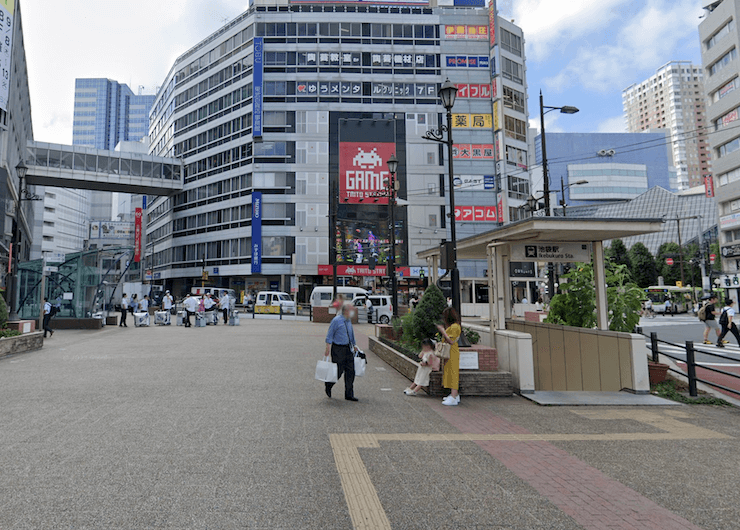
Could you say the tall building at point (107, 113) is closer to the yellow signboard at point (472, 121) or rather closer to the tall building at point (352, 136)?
the tall building at point (352, 136)

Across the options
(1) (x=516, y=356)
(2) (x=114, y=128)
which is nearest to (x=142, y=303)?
(1) (x=516, y=356)

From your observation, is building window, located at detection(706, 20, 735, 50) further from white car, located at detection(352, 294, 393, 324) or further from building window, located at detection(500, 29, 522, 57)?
white car, located at detection(352, 294, 393, 324)

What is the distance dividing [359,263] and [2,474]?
4446cm

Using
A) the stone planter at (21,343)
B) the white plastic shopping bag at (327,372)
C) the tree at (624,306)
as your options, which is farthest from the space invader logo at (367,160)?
the white plastic shopping bag at (327,372)

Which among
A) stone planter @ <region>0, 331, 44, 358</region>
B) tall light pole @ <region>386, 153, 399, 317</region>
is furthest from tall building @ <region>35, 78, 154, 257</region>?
tall light pole @ <region>386, 153, 399, 317</region>

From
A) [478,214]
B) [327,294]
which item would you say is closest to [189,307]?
[327,294]

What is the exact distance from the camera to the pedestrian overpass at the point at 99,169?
1826 inches

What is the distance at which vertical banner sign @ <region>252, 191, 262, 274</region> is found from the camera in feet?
158

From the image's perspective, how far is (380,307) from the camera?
3019cm

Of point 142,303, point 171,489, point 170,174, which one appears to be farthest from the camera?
point 170,174

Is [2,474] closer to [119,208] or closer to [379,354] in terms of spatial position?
[379,354]

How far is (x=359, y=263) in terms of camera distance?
48.5 m

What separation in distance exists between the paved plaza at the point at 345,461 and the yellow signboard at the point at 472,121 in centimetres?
4560

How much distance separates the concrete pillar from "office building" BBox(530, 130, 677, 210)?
116 m
